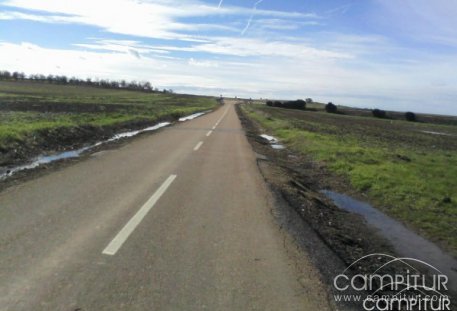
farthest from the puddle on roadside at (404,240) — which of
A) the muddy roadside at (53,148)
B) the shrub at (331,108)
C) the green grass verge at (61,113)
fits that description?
the shrub at (331,108)

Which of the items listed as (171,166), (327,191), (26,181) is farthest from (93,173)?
(327,191)

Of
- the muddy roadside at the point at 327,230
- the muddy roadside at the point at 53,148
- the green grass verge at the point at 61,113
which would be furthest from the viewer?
the green grass verge at the point at 61,113

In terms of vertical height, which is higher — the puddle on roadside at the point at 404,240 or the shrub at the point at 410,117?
the puddle on roadside at the point at 404,240

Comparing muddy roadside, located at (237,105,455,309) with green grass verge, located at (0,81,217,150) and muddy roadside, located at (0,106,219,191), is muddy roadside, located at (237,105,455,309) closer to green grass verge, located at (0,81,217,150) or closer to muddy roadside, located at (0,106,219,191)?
muddy roadside, located at (0,106,219,191)

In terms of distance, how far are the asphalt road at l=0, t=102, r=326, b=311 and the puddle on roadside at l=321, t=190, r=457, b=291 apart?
228cm

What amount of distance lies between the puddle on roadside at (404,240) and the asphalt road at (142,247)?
228 cm

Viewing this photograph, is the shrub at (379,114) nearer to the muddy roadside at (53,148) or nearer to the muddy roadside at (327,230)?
the muddy roadside at (53,148)

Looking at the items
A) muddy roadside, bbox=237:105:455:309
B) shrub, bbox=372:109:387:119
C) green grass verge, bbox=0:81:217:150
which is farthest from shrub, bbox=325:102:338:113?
muddy roadside, bbox=237:105:455:309

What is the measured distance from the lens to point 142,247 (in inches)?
222

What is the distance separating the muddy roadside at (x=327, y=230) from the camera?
6.01 metres

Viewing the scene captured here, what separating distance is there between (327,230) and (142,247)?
11.9 feet

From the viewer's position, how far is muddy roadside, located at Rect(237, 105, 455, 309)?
6.01 metres

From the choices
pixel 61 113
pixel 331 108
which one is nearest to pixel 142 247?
pixel 61 113

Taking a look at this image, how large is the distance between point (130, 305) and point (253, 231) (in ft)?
9.80
